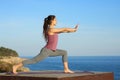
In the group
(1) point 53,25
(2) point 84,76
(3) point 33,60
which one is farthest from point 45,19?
(2) point 84,76

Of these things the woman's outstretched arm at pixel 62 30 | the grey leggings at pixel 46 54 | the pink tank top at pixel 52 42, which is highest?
the woman's outstretched arm at pixel 62 30

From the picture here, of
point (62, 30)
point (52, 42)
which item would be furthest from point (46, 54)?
point (62, 30)

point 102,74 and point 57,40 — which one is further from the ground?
point 57,40

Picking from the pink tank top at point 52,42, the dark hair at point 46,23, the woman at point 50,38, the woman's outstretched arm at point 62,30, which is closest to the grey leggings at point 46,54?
the woman at point 50,38

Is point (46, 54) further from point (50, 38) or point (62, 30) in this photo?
point (62, 30)

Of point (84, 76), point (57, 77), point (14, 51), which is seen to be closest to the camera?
point (57, 77)

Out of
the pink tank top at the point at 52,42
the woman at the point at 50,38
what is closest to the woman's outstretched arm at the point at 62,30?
the woman at the point at 50,38

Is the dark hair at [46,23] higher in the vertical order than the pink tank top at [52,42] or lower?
higher

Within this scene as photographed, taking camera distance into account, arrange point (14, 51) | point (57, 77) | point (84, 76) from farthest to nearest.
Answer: point (14, 51)
point (84, 76)
point (57, 77)

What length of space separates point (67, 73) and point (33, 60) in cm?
102

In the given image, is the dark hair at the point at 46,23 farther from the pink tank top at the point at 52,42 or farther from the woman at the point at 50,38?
the pink tank top at the point at 52,42

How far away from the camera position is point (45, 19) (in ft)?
38.8

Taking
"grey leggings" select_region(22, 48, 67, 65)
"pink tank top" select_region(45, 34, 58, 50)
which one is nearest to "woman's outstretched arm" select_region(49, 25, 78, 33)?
"pink tank top" select_region(45, 34, 58, 50)

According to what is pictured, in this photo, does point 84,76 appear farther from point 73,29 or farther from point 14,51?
point 14,51
